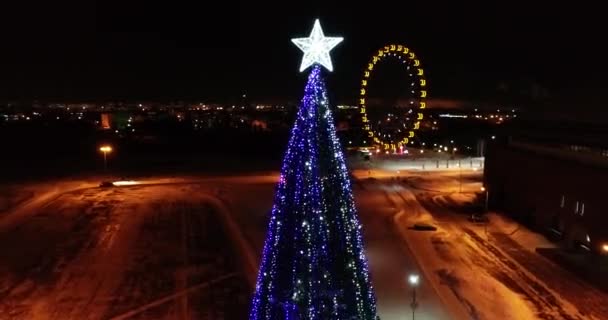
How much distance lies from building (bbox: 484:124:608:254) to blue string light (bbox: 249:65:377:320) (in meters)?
18.7

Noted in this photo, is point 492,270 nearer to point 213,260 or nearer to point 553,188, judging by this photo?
point 553,188

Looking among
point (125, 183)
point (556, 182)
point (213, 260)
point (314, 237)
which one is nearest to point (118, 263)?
point (213, 260)

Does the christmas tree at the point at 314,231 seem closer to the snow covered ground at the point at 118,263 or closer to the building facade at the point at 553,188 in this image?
the snow covered ground at the point at 118,263

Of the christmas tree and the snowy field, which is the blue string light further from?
the snowy field

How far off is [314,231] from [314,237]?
0.29 ft

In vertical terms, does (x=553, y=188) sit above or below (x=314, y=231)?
below

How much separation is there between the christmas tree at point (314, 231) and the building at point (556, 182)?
1870 centimetres

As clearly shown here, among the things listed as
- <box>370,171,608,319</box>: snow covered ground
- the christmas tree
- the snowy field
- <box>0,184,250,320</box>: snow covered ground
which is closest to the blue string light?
the christmas tree

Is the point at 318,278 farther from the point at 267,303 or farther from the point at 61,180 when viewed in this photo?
the point at 61,180

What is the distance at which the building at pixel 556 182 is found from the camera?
80.6ft

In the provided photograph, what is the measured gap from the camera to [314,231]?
8.45 m

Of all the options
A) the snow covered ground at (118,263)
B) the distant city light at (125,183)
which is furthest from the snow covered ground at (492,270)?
the distant city light at (125,183)

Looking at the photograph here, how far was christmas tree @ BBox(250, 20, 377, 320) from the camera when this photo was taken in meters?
8.41

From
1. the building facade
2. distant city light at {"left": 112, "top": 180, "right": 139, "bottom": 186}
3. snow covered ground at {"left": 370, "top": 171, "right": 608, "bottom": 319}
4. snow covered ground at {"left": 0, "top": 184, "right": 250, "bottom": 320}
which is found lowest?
snow covered ground at {"left": 370, "top": 171, "right": 608, "bottom": 319}
